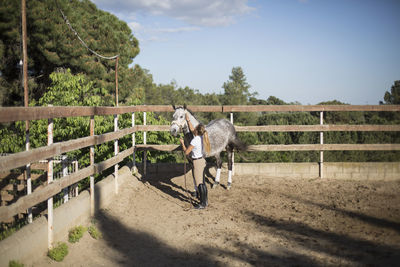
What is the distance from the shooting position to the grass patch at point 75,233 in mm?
4234

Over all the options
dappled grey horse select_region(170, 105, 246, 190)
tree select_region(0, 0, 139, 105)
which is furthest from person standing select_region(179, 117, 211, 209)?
tree select_region(0, 0, 139, 105)

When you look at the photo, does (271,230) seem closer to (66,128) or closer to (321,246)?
(321,246)

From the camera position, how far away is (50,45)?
20969mm

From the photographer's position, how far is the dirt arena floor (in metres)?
3.83

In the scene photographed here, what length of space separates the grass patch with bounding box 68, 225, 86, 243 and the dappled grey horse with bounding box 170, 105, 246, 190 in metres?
2.39

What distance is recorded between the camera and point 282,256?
3844mm

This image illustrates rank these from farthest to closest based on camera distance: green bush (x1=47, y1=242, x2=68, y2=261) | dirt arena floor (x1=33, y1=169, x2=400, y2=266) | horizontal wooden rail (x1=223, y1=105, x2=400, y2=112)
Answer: horizontal wooden rail (x1=223, y1=105, x2=400, y2=112)
dirt arena floor (x1=33, y1=169, x2=400, y2=266)
green bush (x1=47, y1=242, x2=68, y2=261)

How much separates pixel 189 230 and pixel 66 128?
944cm

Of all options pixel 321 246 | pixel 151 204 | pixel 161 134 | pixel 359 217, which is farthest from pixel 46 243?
pixel 161 134

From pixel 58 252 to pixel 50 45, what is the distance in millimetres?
20064

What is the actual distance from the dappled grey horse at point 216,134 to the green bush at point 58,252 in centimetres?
284

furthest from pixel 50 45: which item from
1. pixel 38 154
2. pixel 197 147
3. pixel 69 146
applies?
pixel 38 154

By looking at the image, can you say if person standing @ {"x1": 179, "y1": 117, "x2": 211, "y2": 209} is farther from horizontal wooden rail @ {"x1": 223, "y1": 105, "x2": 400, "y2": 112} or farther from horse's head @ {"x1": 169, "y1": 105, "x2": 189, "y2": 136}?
horizontal wooden rail @ {"x1": 223, "y1": 105, "x2": 400, "y2": 112}

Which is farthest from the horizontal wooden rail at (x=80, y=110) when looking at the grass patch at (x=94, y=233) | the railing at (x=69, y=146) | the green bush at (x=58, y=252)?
the grass patch at (x=94, y=233)
